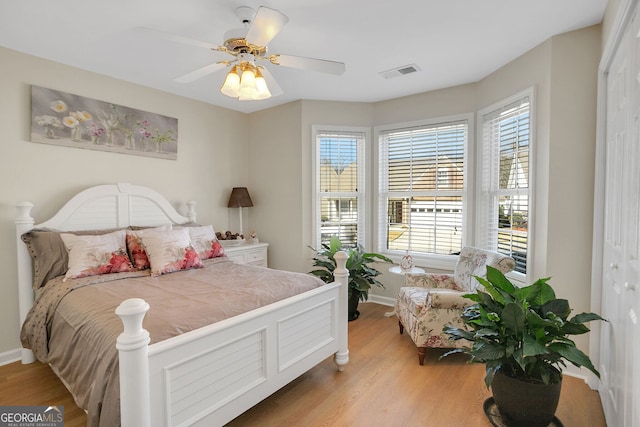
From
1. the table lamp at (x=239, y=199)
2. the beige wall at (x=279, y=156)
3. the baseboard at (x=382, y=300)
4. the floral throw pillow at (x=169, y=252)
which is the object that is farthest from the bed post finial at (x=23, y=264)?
the baseboard at (x=382, y=300)

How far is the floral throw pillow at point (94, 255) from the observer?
2412mm

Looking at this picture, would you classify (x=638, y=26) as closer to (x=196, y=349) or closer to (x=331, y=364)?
(x=196, y=349)

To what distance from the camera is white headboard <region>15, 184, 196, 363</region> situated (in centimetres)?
255

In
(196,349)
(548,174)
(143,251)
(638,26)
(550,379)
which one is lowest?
(550,379)

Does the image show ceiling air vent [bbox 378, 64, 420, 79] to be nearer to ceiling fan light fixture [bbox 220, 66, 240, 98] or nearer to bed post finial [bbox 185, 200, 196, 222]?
ceiling fan light fixture [bbox 220, 66, 240, 98]

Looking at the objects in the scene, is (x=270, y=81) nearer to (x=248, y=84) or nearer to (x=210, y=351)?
(x=248, y=84)

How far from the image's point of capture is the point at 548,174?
248cm

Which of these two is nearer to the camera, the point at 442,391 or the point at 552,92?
the point at 442,391

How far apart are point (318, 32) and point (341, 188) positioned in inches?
81.3

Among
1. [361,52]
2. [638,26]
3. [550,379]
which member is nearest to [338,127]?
[361,52]

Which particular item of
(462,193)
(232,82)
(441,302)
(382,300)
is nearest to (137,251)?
(232,82)

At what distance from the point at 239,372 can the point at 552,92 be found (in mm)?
2846

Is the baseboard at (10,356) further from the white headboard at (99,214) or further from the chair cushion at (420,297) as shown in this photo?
the chair cushion at (420,297)

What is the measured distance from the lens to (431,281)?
3170 mm
